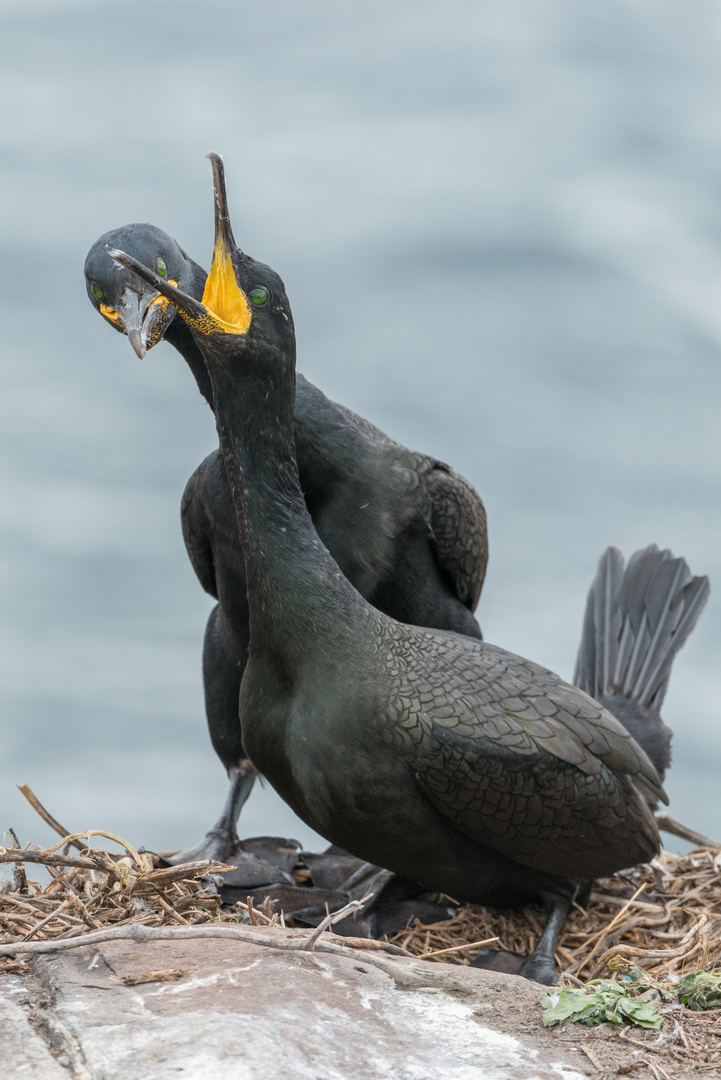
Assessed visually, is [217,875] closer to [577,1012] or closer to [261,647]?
[261,647]

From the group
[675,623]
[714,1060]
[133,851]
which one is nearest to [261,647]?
[133,851]

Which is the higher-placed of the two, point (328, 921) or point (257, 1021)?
point (328, 921)

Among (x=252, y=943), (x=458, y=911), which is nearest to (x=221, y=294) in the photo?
(x=252, y=943)

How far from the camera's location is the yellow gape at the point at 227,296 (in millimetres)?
3607

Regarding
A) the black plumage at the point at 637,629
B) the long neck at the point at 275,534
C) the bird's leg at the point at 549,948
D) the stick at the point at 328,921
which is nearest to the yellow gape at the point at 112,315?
the long neck at the point at 275,534

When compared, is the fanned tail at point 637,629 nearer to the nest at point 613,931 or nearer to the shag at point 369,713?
the nest at point 613,931

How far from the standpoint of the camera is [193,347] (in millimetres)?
4516

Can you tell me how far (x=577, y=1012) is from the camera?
2734 millimetres

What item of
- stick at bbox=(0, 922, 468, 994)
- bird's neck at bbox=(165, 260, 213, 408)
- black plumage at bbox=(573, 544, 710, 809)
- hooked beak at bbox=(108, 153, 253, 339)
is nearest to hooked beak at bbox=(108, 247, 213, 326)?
hooked beak at bbox=(108, 153, 253, 339)

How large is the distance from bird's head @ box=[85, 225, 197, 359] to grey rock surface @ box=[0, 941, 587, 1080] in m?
1.78

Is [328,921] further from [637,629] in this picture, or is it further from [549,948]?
[637,629]

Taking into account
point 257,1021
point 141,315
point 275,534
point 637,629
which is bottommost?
point 257,1021

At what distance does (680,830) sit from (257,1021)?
3.30 metres

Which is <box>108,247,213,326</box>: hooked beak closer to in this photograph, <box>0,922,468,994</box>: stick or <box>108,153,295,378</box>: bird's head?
<box>108,153,295,378</box>: bird's head
